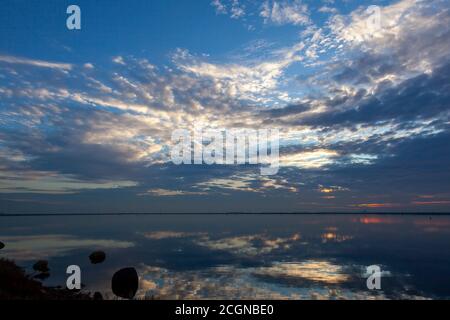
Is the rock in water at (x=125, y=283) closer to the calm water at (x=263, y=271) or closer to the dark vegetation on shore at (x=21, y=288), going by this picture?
the calm water at (x=263, y=271)

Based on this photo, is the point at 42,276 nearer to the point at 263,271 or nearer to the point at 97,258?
the point at 97,258

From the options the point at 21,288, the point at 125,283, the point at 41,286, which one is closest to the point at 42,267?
the point at 41,286

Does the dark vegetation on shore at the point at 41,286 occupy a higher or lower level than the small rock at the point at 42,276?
higher

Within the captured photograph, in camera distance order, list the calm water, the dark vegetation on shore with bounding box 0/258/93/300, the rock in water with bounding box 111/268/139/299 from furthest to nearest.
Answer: the calm water
the rock in water with bounding box 111/268/139/299
the dark vegetation on shore with bounding box 0/258/93/300

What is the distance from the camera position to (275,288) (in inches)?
1192

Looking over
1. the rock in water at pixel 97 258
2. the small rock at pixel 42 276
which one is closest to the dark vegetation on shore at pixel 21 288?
the small rock at pixel 42 276

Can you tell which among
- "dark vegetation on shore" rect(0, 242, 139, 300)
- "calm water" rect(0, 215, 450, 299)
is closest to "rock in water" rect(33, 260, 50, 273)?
"dark vegetation on shore" rect(0, 242, 139, 300)

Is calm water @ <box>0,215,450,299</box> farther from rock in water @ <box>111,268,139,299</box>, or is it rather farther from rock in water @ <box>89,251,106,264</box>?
rock in water @ <box>89,251,106,264</box>

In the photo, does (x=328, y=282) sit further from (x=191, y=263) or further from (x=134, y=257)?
(x=134, y=257)

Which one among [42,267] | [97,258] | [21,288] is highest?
[21,288]

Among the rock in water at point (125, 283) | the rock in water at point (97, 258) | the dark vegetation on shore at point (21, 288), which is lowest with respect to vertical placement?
the rock in water at point (97, 258)
